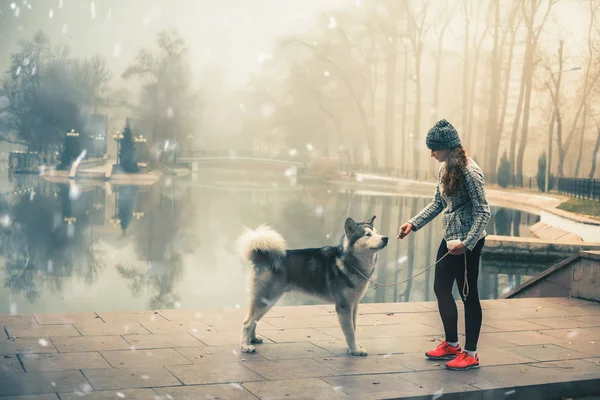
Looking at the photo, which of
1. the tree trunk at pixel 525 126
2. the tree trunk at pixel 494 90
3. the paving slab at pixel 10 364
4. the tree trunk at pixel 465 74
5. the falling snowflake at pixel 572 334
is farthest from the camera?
the tree trunk at pixel 465 74

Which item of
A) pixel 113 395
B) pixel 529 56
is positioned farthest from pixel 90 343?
pixel 529 56

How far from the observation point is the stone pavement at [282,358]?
14.8 ft

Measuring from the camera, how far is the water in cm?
1225

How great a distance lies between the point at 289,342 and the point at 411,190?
40.5 metres

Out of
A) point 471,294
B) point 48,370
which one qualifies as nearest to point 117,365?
point 48,370

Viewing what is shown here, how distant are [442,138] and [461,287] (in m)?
1.02

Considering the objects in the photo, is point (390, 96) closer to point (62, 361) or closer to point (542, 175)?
point (542, 175)

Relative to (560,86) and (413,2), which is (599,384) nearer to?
(560,86)

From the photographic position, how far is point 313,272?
542cm

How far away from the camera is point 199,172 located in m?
69.0

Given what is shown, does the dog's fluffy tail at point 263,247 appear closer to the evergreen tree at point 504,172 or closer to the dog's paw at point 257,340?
the dog's paw at point 257,340

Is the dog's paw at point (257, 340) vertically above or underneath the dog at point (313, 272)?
underneath

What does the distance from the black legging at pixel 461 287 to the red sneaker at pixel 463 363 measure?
0.06 metres

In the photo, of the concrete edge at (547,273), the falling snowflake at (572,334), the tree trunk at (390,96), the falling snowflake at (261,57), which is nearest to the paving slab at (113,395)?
the falling snowflake at (572,334)
